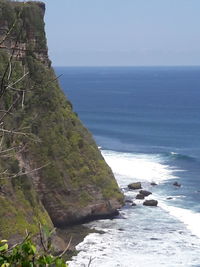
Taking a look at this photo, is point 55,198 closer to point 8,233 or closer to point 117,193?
point 117,193

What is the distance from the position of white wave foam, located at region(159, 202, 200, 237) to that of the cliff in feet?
17.2

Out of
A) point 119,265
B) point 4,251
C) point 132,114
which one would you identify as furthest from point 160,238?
point 132,114

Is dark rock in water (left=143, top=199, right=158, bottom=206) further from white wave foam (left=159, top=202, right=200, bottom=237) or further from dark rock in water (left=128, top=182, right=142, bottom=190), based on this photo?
dark rock in water (left=128, top=182, right=142, bottom=190)

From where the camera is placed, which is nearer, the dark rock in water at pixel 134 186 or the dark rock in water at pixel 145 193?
the dark rock in water at pixel 145 193

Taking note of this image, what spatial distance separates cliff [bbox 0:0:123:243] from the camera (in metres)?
48.2

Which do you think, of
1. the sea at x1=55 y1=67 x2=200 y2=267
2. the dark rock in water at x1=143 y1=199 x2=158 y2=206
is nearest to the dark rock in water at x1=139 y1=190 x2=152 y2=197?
the sea at x1=55 y1=67 x2=200 y2=267

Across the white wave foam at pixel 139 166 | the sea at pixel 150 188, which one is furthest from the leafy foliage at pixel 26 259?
the white wave foam at pixel 139 166

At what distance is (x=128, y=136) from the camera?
109m

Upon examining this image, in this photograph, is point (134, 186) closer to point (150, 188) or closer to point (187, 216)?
point (150, 188)

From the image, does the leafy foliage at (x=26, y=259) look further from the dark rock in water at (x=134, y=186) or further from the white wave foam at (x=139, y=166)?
the white wave foam at (x=139, y=166)

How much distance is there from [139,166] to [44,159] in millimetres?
27978

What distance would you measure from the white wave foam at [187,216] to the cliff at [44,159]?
524 centimetres

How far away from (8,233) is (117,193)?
16561mm

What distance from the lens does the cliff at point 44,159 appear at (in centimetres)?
4825
